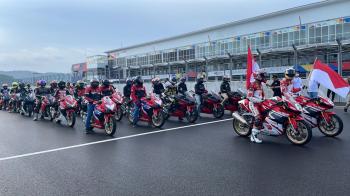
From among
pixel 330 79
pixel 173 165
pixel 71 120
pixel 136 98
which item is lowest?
pixel 173 165

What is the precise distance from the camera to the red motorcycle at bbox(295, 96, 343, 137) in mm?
8203

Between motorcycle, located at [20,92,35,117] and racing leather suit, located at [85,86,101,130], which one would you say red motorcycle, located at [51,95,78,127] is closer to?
racing leather suit, located at [85,86,101,130]

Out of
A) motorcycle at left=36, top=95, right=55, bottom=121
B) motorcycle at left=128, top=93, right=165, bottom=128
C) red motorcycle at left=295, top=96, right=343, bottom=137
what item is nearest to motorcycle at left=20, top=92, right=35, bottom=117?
motorcycle at left=36, top=95, right=55, bottom=121

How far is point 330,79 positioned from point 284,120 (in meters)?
2.14

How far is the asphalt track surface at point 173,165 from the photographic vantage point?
477 centimetres

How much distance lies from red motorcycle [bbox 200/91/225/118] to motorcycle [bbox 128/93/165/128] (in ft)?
8.96

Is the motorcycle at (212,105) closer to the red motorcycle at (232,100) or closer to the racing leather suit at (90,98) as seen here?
the red motorcycle at (232,100)

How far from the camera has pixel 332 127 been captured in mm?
8406

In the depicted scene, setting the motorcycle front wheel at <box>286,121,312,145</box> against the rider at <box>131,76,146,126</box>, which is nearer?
the motorcycle front wheel at <box>286,121,312,145</box>

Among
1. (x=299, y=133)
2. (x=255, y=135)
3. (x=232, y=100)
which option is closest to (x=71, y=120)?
(x=232, y=100)

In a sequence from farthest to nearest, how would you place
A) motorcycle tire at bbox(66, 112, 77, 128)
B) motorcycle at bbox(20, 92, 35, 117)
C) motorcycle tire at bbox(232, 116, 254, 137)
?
motorcycle at bbox(20, 92, 35, 117) < motorcycle tire at bbox(66, 112, 77, 128) < motorcycle tire at bbox(232, 116, 254, 137)

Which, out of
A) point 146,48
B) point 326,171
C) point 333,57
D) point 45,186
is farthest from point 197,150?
point 146,48

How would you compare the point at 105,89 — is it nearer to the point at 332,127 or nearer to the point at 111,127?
the point at 111,127

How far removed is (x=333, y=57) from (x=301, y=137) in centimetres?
2178
